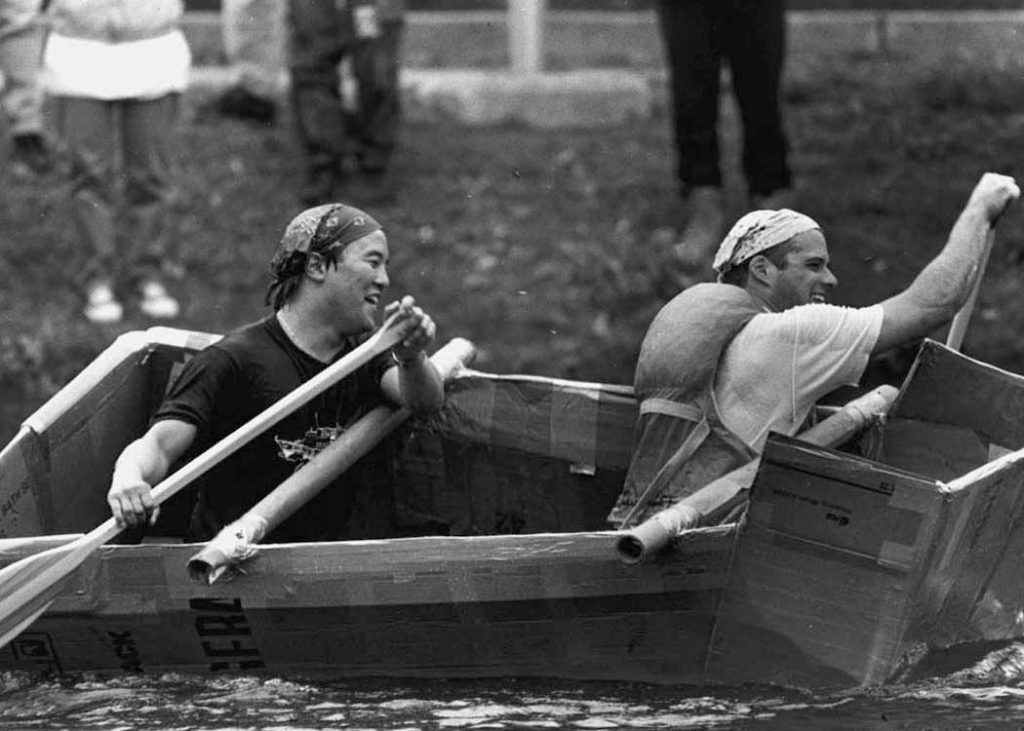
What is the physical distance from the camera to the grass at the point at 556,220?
1131cm

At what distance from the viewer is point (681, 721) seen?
6.91 meters

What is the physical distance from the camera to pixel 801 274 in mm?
7055

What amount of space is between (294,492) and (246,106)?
681 centimetres

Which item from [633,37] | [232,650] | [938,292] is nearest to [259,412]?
[232,650]

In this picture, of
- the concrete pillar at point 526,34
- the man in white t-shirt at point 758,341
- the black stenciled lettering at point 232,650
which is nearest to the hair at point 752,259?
the man in white t-shirt at point 758,341

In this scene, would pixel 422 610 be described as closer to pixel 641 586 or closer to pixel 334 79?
pixel 641 586

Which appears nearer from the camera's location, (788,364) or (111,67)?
(788,364)

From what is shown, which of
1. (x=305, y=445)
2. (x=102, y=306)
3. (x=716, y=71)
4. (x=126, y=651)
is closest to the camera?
(x=126, y=651)

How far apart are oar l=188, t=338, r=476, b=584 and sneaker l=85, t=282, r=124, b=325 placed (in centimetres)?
356

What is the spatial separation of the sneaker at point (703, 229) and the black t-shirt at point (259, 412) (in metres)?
4.08

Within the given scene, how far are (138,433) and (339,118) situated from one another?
4.27 meters

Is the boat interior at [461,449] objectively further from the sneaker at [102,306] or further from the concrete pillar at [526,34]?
the concrete pillar at [526,34]

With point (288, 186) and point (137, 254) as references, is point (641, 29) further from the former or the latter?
point (137, 254)

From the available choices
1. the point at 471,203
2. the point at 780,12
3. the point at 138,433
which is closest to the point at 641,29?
the point at 471,203
